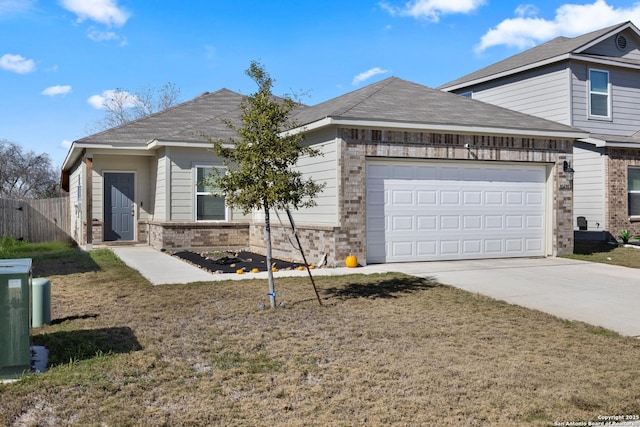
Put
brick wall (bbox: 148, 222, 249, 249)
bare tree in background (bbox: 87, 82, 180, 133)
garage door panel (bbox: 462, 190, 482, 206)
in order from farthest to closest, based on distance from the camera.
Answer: bare tree in background (bbox: 87, 82, 180, 133) < brick wall (bbox: 148, 222, 249, 249) < garage door panel (bbox: 462, 190, 482, 206)

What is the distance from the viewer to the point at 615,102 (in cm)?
1909

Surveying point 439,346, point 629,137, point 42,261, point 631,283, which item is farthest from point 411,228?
point 629,137

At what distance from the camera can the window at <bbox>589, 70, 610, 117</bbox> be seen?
18.8 metres

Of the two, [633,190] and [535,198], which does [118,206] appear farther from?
[633,190]

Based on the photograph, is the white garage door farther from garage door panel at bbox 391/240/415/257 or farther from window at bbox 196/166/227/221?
window at bbox 196/166/227/221

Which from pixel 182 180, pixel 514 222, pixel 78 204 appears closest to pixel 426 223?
pixel 514 222

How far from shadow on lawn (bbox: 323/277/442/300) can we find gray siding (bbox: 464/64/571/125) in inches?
440

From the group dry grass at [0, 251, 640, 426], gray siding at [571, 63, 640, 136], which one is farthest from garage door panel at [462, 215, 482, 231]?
gray siding at [571, 63, 640, 136]

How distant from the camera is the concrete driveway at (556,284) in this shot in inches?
296

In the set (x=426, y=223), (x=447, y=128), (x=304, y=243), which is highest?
(x=447, y=128)

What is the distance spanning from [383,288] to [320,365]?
13.9 feet

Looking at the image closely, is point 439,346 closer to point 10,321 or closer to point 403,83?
point 10,321

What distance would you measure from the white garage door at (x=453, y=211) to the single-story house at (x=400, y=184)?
2 cm

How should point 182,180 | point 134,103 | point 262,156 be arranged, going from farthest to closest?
point 134,103 < point 182,180 < point 262,156
